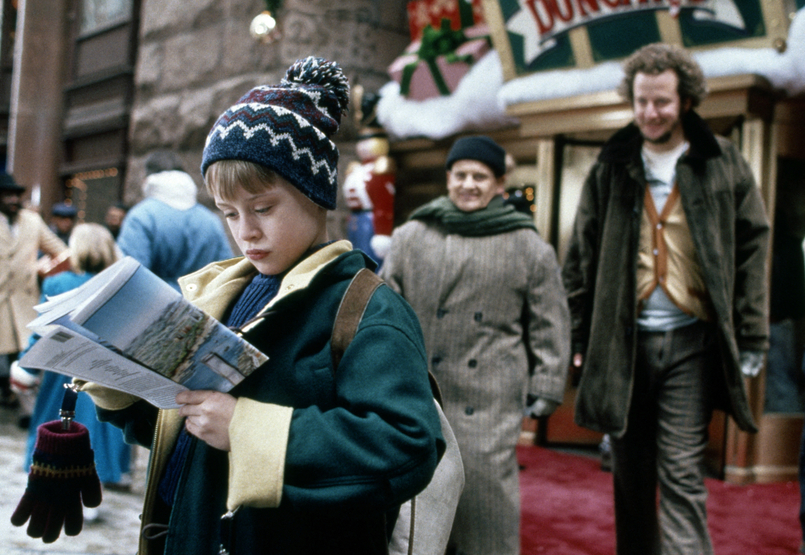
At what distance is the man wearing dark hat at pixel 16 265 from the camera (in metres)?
5.54

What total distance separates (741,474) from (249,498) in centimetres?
419

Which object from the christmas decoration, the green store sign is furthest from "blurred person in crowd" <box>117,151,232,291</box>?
the green store sign

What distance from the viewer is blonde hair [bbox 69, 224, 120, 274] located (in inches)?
158

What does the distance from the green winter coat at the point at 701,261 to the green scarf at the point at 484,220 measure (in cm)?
37

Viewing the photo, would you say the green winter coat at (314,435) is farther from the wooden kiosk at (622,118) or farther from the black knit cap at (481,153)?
the wooden kiosk at (622,118)

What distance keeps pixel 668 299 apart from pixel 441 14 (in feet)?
13.5

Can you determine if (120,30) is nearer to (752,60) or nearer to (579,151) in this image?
(579,151)

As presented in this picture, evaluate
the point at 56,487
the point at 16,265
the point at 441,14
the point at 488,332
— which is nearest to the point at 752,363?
the point at 488,332

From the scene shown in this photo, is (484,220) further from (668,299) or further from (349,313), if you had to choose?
(349,313)

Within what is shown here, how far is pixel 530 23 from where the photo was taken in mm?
5266

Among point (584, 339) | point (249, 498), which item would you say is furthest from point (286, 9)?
point (249, 498)

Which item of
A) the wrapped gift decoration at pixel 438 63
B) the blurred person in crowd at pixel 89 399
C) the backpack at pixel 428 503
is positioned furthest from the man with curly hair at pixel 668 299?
the wrapped gift decoration at pixel 438 63

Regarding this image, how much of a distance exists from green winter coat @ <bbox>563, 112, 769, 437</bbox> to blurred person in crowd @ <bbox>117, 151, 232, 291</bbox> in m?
2.28

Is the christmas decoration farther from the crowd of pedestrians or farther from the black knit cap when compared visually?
the black knit cap
